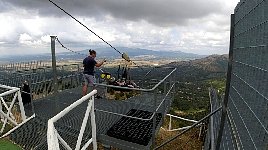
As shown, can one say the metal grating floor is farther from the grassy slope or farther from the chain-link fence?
the chain-link fence

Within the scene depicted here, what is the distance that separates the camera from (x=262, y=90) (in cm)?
207

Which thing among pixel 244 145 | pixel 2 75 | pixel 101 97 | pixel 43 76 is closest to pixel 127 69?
pixel 101 97

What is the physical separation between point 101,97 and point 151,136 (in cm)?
477

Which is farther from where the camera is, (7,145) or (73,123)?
(73,123)

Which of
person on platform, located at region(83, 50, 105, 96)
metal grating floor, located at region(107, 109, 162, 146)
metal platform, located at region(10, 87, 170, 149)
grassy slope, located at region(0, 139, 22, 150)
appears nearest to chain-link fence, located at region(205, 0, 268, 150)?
metal grating floor, located at region(107, 109, 162, 146)

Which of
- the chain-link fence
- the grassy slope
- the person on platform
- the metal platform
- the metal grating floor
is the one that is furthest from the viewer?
the person on platform

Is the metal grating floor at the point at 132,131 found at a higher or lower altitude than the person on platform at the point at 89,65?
lower

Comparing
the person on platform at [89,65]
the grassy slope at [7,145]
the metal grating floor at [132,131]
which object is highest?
the person on platform at [89,65]

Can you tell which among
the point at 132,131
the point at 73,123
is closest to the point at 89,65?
the point at 73,123

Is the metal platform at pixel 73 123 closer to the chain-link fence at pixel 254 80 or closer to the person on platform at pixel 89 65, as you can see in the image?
the person on platform at pixel 89 65

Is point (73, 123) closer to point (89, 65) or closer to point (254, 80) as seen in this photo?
point (89, 65)

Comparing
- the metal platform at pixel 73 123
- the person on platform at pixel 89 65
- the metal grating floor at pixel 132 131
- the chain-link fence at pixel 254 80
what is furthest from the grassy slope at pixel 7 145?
the chain-link fence at pixel 254 80

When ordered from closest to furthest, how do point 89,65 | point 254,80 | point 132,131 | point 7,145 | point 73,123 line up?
1. point 254,80
2. point 132,131
3. point 7,145
4. point 73,123
5. point 89,65

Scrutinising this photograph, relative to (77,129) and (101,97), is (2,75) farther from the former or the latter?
(77,129)
